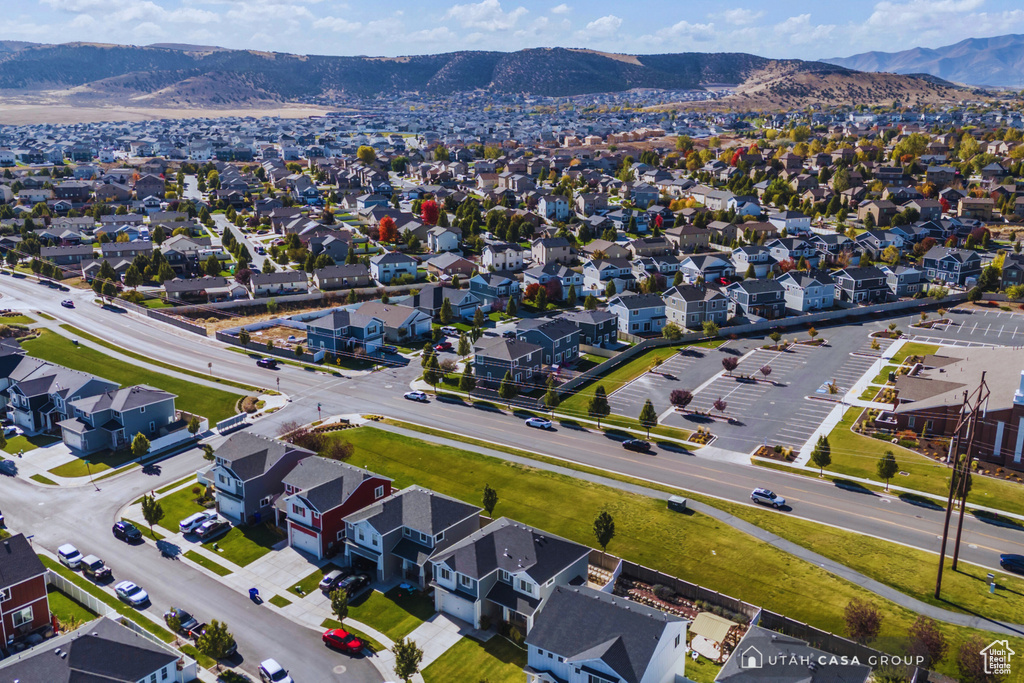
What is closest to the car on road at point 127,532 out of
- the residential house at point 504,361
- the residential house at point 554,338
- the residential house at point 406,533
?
the residential house at point 406,533

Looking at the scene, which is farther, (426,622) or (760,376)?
(760,376)

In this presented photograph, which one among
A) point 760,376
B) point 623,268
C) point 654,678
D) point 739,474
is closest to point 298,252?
point 623,268


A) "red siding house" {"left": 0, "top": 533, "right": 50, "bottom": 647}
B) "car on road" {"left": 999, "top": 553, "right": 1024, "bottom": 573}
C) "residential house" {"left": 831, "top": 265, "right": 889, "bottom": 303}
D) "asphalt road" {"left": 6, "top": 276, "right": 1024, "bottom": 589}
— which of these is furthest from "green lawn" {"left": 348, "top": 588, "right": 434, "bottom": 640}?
"residential house" {"left": 831, "top": 265, "right": 889, "bottom": 303}

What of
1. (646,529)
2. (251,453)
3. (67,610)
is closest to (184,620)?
(67,610)

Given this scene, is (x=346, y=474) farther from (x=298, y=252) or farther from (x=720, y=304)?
(x=298, y=252)

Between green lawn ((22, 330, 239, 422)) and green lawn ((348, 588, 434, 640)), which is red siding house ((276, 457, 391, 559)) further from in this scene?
green lawn ((22, 330, 239, 422))

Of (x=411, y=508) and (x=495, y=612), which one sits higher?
(x=411, y=508)
